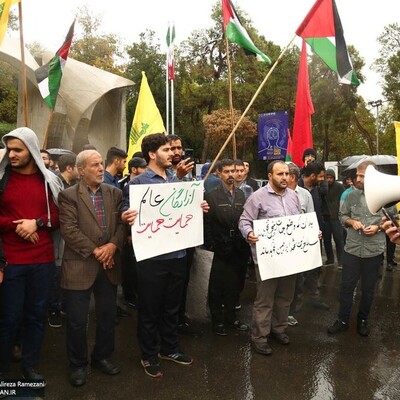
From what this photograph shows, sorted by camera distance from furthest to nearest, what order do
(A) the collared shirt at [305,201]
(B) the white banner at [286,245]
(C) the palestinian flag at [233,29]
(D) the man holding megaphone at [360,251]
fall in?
(C) the palestinian flag at [233,29]
(A) the collared shirt at [305,201]
(D) the man holding megaphone at [360,251]
(B) the white banner at [286,245]

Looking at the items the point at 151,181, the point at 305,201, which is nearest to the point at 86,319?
the point at 151,181

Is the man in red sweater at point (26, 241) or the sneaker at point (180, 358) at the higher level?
the man in red sweater at point (26, 241)

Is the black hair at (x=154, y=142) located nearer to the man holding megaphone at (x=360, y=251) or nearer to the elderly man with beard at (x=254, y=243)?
the elderly man with beard at (x=254, y=243)

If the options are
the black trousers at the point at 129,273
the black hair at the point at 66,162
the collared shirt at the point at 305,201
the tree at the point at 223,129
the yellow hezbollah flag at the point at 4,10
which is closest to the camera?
the collared shirt at the point at 305,201

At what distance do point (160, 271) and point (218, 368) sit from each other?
99cm

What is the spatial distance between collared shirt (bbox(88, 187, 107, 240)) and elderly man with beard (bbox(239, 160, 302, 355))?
4.15 feet

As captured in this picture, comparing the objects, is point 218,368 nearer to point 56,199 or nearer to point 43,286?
point 43,286

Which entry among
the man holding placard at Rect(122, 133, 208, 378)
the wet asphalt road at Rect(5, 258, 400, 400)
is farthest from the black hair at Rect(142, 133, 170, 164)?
the wet asphalt road at Rect(5, 258, 400, 400)

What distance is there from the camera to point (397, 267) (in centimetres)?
743

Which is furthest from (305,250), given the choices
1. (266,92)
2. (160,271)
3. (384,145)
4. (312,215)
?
(384,145)

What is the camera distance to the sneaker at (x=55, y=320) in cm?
445

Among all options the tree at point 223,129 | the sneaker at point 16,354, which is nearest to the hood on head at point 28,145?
the sneaker at point 16,354

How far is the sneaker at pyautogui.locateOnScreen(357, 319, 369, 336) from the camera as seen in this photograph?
427 cm

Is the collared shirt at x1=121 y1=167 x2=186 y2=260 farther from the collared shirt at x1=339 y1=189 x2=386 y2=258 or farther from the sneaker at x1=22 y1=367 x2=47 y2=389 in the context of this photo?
the collared shirt at x1=339 y1=189 x2=386 y2=258
